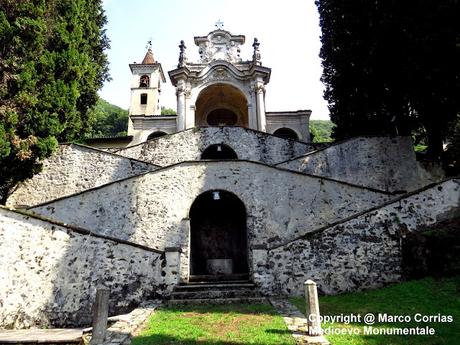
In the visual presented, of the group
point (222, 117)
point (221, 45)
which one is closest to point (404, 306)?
point (222, 117)

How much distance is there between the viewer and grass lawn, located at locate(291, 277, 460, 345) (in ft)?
18.1

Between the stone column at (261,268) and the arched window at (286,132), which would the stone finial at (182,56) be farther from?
the stone column at (261,268)

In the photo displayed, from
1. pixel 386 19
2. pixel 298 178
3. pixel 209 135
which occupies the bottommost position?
pixel 298 178

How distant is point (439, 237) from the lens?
8625 mm

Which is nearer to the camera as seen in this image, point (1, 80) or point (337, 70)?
point (1, 80)

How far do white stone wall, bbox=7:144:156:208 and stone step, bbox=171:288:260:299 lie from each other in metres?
8.12

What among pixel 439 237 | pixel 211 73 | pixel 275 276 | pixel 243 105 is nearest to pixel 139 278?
pixel 275 276

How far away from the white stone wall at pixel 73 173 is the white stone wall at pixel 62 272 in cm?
702

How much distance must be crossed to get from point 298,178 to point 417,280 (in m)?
5.06


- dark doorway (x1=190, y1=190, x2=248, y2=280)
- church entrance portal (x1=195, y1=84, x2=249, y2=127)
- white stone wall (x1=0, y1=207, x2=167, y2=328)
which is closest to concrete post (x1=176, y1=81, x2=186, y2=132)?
church entrance portal (x1=195, y1=84, x2=249, y2=127)

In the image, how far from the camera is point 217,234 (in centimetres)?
1473

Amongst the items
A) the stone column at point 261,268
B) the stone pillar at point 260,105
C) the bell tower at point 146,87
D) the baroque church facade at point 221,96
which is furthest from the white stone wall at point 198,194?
the bell tower at point 146,87

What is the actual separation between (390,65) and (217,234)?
32.5 ft

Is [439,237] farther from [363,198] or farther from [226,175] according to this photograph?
[226,175]
